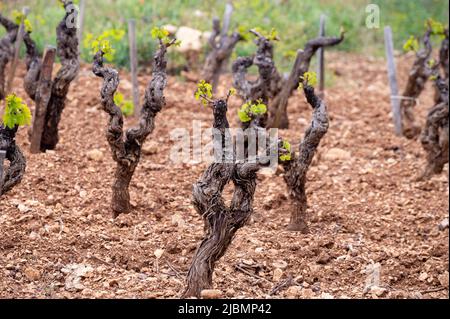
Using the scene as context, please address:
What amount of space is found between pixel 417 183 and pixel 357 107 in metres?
2.57

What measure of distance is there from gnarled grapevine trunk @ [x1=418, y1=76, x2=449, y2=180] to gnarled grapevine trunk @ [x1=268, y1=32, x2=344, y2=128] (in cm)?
130

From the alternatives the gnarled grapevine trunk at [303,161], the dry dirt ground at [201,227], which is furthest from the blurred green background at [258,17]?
the gnarled grapevine trunk at [303,161]

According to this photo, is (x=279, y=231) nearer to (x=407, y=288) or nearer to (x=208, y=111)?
(x=407, y=288)

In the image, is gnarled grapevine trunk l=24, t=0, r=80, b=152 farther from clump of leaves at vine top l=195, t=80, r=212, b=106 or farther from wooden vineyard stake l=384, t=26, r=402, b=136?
wooden vineyard stake l=384, t=26, r=402, b=136

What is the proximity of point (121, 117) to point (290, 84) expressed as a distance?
2.94 meters

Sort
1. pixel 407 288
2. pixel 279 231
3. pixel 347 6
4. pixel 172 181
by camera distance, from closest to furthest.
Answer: pixel 407 288
pixel 279 231
pixel 172 181
pixel 347 6

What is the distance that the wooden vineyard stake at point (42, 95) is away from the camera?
7.77 metres

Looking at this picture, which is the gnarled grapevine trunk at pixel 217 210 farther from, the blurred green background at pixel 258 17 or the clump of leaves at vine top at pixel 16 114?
the blurred green background at pixel 258 17

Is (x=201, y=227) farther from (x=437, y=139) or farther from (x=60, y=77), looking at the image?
(x=437, y=139)

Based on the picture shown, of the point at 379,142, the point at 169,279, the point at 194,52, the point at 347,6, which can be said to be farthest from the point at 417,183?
the point at 347,6

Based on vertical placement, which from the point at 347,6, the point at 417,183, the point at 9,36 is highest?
the point at 347,6

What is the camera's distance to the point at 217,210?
5.48 meters
